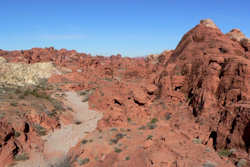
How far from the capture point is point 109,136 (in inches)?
501

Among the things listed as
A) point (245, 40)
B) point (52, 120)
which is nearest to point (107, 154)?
point (52, 120)

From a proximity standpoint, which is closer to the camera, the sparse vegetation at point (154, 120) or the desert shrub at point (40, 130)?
the desert shrub at point (40, 130)

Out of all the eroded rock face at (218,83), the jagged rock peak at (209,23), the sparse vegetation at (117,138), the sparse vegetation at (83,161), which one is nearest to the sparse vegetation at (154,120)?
the eroded rock face at (218,83)

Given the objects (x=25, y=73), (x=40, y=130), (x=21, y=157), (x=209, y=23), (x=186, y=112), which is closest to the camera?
(x=21, y=157)

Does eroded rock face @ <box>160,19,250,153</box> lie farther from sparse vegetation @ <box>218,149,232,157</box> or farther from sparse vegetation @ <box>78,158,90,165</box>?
sparse vegetation @ <box>78,158,90,165</box>

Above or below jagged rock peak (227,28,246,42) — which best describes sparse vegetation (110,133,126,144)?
below

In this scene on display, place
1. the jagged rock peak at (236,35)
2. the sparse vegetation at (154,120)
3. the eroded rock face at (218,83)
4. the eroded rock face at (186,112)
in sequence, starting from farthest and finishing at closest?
1. the jagged rock peak at (236,35)
2. the sparse vegetation at (154,120)
3. the eroded rock face at (218,83)
4. the eroded rock face at (186,112)

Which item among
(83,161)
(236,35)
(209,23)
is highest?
(209,23)

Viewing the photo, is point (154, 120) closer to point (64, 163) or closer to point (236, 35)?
point (64, 163)

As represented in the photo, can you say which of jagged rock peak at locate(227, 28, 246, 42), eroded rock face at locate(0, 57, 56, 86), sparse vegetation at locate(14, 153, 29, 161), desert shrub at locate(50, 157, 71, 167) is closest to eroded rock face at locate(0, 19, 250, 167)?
jagged rock peak at locate(227, 28, 246, 42)

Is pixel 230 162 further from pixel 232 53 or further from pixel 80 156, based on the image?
pixel 232 53

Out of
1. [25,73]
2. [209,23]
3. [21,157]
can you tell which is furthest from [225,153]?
[25,73]

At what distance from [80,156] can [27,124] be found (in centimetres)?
606

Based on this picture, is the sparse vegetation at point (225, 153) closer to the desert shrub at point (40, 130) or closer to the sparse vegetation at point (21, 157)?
the sparse vegetation at point (21, 157)
